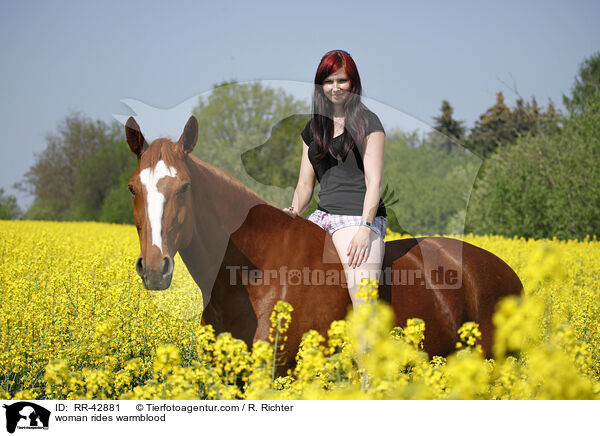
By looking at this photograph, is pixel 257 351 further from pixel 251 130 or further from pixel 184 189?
pixel 251 130

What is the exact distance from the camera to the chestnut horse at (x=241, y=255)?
2.61 metres

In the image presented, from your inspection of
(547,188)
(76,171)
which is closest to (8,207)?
(76,171)

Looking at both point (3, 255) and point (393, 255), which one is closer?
point (393, 255)

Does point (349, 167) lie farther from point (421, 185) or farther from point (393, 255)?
point (393, 255)

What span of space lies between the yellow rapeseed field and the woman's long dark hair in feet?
3.26

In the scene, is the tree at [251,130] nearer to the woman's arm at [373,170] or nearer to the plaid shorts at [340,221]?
the plaid shorts at [340,221]

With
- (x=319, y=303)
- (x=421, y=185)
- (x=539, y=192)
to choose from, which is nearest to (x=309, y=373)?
(x=319, y=303)

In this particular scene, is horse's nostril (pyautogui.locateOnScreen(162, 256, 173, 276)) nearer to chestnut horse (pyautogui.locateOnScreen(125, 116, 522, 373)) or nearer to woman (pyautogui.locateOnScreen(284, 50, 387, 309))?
chestnut horse (pyautogui.locateOnScreen(125, 116, 522, 373))

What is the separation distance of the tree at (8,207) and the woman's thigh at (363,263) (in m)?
23.2

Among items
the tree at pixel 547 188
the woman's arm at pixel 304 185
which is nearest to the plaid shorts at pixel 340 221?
the woman's arm at pixel 304 185

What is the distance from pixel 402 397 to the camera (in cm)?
219

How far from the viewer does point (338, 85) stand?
3100 millimetres
